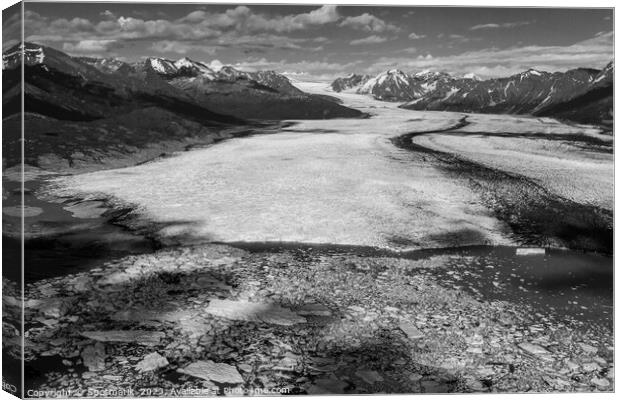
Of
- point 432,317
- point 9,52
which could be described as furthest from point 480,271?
point 9,52

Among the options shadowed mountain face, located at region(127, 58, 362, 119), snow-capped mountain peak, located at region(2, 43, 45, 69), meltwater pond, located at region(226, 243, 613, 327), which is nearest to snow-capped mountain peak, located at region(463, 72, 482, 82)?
shadowed mountain face, located at region(127, 58, 362, 119)

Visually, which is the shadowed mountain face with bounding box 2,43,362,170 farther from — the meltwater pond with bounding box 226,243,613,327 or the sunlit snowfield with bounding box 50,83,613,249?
the meltwater pond with bounding box 226,243,613,327

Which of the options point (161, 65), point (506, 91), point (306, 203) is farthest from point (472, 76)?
point (161, 65)

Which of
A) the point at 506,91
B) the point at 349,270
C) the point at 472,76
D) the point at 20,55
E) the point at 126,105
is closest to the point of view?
the point at 20,55

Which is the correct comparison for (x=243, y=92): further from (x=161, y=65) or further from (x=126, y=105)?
(x=126, y=105)

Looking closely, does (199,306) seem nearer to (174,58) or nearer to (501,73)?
(174,58)

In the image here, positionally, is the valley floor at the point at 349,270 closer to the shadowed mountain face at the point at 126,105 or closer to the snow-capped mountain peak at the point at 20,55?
the shadowed mountain face at the point at 126,105
